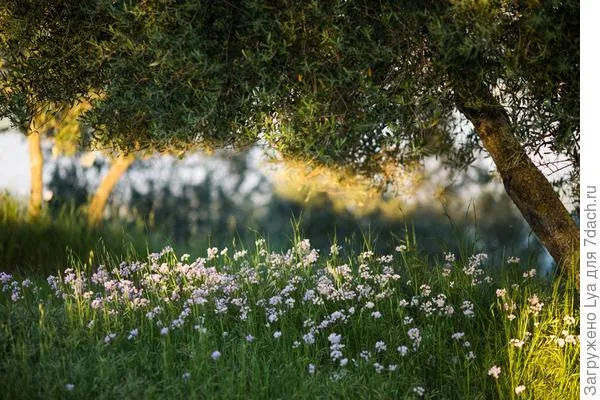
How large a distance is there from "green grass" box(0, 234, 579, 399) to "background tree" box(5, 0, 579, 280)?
1.50m

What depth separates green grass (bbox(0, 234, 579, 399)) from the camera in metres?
5.97

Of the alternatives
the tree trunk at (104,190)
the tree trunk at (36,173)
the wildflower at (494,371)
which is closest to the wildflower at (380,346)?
the wildflower at (494,371)

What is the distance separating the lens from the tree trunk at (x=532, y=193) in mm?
7551

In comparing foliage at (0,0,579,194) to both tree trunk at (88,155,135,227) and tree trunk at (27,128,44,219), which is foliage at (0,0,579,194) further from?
tree trunk at (27,128,44,219)

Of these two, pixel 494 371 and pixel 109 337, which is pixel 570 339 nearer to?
pixel 494 371

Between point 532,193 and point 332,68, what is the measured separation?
2586 millimetres

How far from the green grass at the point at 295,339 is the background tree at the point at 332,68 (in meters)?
1.50

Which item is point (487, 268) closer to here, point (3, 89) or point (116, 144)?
point (116, 144)

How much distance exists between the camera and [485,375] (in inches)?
256

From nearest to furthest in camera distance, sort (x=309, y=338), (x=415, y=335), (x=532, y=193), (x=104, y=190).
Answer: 1. (x=309, y=338)
2. (x=415, y=335)
3. (x=532, y=193)
4. (x=104, y=190)

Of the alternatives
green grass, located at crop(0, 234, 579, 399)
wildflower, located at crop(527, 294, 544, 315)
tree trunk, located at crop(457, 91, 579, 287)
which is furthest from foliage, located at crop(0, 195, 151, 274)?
wildflower, located at crop(527, 294, 544, 315)

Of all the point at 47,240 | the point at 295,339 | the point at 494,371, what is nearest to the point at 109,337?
the point at 295,339

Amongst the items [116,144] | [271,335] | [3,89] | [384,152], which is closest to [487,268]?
[384,152]

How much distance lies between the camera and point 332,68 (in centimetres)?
668
